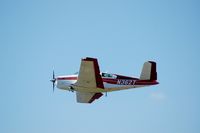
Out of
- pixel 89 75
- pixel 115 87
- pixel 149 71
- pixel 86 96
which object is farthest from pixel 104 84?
pixel 149 71

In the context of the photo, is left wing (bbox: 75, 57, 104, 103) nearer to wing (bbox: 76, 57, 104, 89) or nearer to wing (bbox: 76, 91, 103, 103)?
wing (bbox: 76, 57, 104, 89)

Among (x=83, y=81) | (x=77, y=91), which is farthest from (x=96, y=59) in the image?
(x=77, y=91)

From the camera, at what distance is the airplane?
26681 millimetres

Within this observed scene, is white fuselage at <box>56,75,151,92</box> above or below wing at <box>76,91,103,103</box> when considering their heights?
above

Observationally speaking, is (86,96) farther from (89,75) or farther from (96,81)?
(89,75)

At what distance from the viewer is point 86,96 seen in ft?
99.5

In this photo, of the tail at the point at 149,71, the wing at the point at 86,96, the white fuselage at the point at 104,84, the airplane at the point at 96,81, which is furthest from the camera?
the wing at the point at 86,96

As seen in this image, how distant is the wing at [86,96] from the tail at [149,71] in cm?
395

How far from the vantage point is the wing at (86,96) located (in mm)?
30034

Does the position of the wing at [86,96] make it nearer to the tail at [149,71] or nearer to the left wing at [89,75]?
the left wing at [89,75]

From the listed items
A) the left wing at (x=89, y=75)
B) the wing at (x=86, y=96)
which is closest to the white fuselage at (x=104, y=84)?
the left wing at (x=89, y=75)

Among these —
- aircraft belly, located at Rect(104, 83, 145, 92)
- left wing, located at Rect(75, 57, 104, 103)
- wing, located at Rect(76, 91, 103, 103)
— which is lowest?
wing, located at Rect(76, 91, 103, 103)

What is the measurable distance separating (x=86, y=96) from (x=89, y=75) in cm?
411

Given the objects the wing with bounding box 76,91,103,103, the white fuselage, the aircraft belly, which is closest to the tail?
the white fuselage
